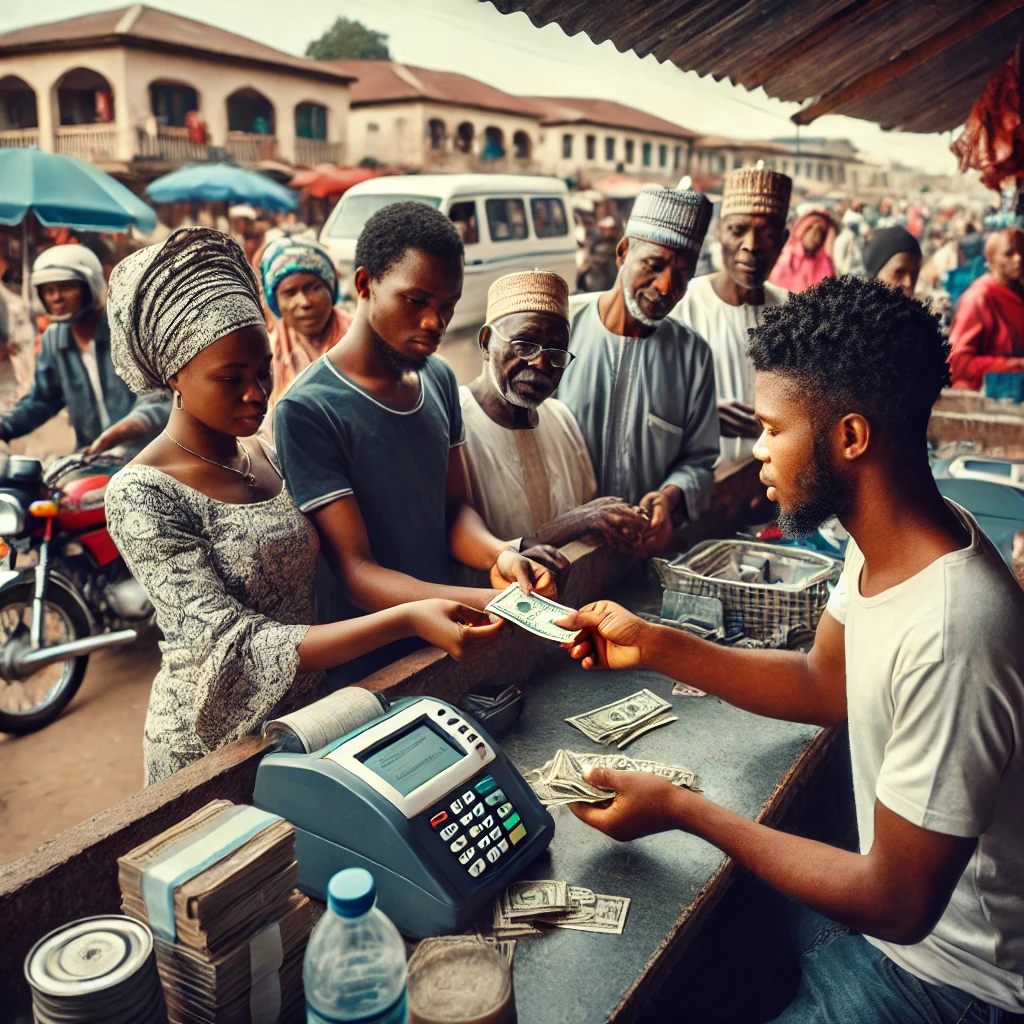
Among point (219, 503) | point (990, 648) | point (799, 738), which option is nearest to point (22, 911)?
point (219, 503)

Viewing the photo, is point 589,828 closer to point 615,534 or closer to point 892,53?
point 615,534

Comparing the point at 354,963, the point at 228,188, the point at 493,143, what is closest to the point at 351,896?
the point at 354,963

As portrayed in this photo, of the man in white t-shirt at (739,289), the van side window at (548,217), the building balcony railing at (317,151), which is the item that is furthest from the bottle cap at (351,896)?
the building balcony railing at (317,151)

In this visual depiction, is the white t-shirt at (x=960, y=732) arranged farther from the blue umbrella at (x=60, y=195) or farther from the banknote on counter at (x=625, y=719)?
the blue umbrella at (x=60, y=195)

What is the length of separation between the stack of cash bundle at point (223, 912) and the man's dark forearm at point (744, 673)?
1.04 m

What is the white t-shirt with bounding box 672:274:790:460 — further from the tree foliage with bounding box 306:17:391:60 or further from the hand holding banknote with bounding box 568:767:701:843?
the tree foliage with bounding box 306:17:391:60

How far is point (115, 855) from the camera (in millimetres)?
1580

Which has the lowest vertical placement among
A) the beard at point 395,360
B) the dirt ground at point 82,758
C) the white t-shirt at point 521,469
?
the dirt ground at point 82,758

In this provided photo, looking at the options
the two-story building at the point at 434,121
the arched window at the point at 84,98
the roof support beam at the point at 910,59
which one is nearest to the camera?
the roof support beam at the point at 910,59

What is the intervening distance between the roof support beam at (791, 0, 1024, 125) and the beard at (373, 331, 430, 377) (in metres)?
2.93

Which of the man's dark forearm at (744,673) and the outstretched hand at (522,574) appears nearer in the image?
the man's dark forearm at (744,673)

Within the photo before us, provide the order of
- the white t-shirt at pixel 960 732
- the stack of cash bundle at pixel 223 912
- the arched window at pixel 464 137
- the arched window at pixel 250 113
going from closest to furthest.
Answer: the stack of cash bundle at pixel 223 912 → the white t-shirt at pixel 960 732 → the arched window at pixel 250 113 → the arched window at pixel 464 137

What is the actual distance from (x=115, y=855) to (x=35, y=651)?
3194mm

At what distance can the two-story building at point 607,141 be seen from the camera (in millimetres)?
27047
